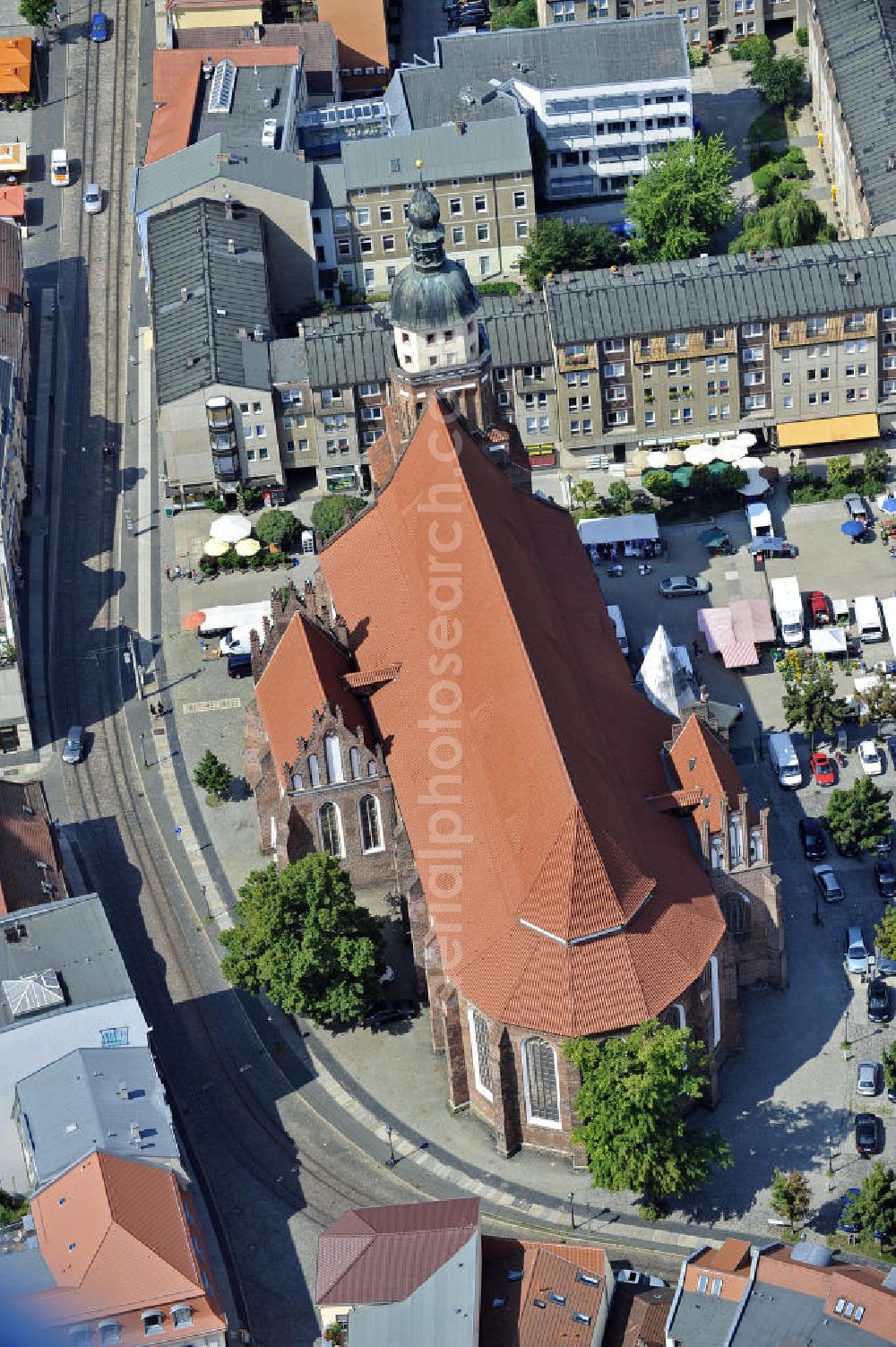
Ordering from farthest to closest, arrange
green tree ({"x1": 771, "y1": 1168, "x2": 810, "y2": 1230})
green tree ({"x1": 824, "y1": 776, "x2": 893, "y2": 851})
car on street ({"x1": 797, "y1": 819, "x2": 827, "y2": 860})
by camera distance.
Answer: car on street ({"x1": 797, "y1": 819, "x2": 827, "y2": 860}) < green tree ({"x1": 824, "y1": 776, "x2": 893, "y2": 851}) < green tree ({"x1": 771, "y1": 1168, "x2": 810, "y2": 1230})

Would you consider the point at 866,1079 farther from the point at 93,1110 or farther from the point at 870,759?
the point at 93,1110

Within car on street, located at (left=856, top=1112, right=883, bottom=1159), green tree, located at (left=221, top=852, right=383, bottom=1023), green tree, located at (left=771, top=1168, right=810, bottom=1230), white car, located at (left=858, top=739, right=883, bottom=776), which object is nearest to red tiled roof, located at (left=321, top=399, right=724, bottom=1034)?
green tree, located at (left=221, top=852, right=383, bottom=1023)

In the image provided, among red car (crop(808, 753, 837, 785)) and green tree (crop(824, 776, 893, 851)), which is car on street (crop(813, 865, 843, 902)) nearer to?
green tree (crop(824, 776, 893, 851))

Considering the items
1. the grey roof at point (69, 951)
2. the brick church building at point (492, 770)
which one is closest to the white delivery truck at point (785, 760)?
the brick church building at point (492, 770)

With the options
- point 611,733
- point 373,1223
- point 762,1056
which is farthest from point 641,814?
point 373,1223

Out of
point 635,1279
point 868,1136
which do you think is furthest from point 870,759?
point 635,1279

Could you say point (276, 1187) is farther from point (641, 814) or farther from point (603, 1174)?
point (641, 814)
